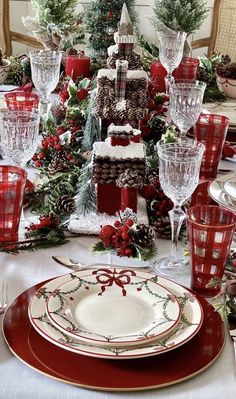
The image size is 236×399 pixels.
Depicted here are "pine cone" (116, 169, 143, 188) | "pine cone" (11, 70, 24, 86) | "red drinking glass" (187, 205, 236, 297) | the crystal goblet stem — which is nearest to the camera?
"red drinking glass" (187, 205, 236, 297)

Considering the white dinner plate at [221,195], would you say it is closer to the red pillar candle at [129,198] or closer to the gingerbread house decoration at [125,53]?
the red pillar candle at [129,198]

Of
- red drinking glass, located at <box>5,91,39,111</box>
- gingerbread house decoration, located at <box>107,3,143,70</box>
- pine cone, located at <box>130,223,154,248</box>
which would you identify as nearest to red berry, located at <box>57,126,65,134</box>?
red drinking glass, located at <box>5,91,39,111</box>

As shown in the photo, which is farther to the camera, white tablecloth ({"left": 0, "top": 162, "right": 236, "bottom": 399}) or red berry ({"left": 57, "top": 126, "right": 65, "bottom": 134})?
red berry ({"left": 57, "top": 126, "right": 65, "bottom": 134})

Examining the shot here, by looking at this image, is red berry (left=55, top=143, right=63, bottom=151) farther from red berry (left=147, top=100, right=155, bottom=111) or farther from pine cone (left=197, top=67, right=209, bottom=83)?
pine cone (left=197, top=67, right=209, bottom=83)

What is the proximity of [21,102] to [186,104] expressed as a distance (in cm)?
41

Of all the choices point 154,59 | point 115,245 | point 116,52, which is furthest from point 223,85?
point 115,245

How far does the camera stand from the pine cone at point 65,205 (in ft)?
3.74

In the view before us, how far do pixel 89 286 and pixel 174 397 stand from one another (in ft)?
0.75

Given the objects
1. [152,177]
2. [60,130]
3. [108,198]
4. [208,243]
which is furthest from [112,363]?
[60,130]

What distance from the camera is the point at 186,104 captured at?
53.7 inches

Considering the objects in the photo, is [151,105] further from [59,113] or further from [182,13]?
[182,13]

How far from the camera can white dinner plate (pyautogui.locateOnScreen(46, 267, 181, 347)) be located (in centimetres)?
74

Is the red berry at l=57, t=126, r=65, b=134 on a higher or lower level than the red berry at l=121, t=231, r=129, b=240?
higher

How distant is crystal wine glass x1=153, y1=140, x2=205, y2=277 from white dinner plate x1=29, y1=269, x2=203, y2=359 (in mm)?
113
